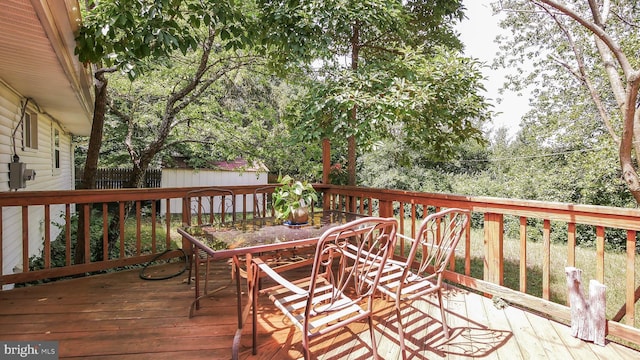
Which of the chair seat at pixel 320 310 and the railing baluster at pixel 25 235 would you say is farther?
the railing baluster at pixel 25 235

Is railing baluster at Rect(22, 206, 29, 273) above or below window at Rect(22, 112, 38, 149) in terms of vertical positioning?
below

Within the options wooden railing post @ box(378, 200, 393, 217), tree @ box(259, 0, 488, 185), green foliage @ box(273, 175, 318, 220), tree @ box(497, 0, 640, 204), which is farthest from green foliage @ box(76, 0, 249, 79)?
tree @ box(497, 0, 640, 204)

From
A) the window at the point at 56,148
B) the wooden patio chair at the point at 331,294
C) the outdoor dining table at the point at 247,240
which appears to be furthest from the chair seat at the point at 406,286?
the window at the point at 56,148

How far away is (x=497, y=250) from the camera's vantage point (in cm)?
271

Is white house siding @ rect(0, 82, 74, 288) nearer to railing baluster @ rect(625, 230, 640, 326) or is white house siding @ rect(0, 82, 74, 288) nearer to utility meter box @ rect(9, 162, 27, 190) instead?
utility meter box @ rect(9, 162, 27, 190)

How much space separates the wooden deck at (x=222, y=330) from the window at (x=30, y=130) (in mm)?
2816

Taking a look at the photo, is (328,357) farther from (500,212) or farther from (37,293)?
(37,293)

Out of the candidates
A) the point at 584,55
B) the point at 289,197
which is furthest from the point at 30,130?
the point at 584,55

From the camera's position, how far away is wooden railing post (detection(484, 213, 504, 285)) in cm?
269

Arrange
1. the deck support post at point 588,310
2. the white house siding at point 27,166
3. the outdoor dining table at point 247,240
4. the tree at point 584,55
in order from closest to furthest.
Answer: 1. the outdoor dining table at point 247,240
2. the deck support post at point 588,310
3. the tree at point 584,55
4. the white house siding at point 27,166

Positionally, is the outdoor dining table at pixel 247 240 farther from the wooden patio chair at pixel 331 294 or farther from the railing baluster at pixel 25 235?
the railing baluster at pixel 25 235

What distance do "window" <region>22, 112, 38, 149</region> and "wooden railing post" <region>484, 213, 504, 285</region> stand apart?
19.9ft

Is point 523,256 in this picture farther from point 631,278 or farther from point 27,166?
point 27,166

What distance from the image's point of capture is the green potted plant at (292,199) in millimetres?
2561
